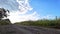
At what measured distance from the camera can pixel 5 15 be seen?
125 ft

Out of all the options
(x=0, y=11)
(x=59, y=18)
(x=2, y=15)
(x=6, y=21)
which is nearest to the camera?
(x=59, y=18)

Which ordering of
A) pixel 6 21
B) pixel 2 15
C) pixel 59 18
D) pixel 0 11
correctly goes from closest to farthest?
1. pixel 59 18
2. pixel 0 11
3. pixel 2 15
4. pixel 6 21

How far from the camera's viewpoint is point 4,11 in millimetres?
35406

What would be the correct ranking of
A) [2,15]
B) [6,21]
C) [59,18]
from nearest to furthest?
[59,18], [2,15], [6,21]

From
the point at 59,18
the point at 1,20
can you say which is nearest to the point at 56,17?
the point at 59,18

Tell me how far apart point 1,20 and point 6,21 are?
2.94 m

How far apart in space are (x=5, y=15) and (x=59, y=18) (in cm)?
1600

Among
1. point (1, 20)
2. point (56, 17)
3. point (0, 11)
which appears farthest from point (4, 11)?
point (56, 17)

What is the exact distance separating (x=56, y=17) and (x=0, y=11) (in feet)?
44.0

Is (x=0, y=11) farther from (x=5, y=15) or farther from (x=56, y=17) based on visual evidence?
(x=56, y=17)

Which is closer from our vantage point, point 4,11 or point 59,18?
point 59,18

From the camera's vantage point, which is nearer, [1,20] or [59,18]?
[59,18]

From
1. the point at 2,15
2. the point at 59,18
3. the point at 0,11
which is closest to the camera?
the point at 59,18

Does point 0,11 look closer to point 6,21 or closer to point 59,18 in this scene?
point 6,21
